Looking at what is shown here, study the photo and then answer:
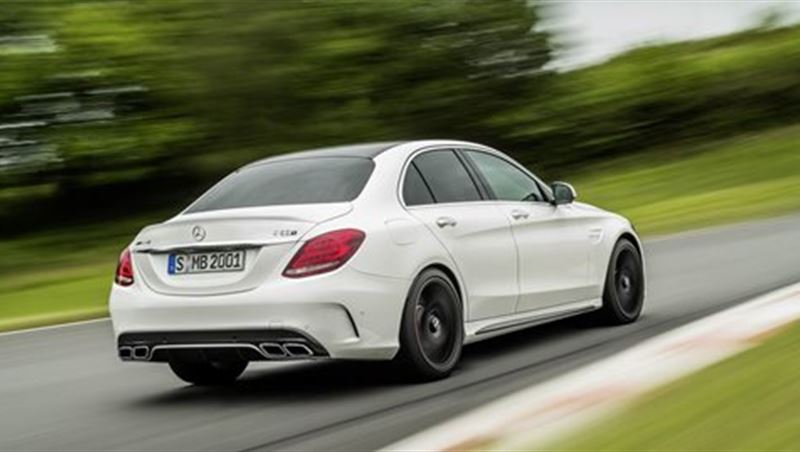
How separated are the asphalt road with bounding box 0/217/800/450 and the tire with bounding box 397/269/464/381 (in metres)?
0.12

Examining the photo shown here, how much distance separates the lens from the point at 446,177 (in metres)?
9.57

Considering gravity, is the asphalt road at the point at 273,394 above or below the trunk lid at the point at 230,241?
below

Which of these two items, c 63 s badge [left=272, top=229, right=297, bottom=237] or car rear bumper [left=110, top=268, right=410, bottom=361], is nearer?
car rear bumper [left=110, top=268, right=410, bottom=361]

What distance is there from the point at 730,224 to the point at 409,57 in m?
17.8

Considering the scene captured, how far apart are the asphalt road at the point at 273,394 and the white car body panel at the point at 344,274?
40 centimetres

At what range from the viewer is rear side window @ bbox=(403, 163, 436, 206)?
904 centimetres

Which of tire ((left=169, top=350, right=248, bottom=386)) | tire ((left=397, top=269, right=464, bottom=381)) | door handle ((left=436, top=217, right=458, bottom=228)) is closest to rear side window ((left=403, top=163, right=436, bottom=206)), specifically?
door handle ((left=436, top=217, right=458, bottom=228))

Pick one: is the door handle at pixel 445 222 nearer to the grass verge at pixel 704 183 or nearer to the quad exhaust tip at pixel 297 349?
the quad exhaust tip at pixel 297 349

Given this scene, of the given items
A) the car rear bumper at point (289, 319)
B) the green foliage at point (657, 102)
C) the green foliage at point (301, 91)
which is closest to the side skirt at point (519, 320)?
the car rear bumper at point (289, 319)

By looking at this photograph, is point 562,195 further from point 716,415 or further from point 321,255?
point 716,415

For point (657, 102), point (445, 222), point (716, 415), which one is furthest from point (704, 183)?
point (716, 415)

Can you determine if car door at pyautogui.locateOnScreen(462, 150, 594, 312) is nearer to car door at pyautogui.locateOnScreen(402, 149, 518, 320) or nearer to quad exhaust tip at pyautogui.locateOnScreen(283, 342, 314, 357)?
car door at pyautogui.locateOnScreen(402, 149, 518, 320)

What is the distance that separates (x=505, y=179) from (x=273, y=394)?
241cm

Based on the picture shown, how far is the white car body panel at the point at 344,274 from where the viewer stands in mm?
8102
